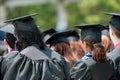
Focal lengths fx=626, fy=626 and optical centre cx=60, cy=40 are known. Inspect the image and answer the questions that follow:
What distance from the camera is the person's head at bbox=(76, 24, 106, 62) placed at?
7.27 metres

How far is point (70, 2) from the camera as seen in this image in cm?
2902

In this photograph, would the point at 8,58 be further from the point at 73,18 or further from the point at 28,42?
the point at 73,18

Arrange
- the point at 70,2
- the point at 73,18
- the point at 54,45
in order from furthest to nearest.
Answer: the point at 70,2
the point at 73,18
the point at 54,45

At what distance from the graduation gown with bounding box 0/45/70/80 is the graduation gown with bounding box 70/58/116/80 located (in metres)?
0.16

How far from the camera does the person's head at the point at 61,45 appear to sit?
27.1 feet

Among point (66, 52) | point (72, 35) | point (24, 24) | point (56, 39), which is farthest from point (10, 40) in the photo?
A: point (72, 35)

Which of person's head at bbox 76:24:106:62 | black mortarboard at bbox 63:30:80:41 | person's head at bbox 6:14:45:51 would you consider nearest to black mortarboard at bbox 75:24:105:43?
person's head at bbox 76:24:106:62

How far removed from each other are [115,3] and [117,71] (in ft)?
43.9

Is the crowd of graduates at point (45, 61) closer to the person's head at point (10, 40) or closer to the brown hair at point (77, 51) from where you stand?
the person's head at point (10, 40)

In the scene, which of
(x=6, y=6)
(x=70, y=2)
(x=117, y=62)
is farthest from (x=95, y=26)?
(x=6, y=6)

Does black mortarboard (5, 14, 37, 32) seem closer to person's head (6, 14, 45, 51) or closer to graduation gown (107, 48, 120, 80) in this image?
person's head (6, 14, 45, 51)

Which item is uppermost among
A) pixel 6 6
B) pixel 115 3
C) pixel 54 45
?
pixel 54 45

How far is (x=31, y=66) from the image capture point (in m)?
7.22

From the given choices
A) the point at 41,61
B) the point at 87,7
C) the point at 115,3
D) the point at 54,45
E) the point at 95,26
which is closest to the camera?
the point at 41,61
